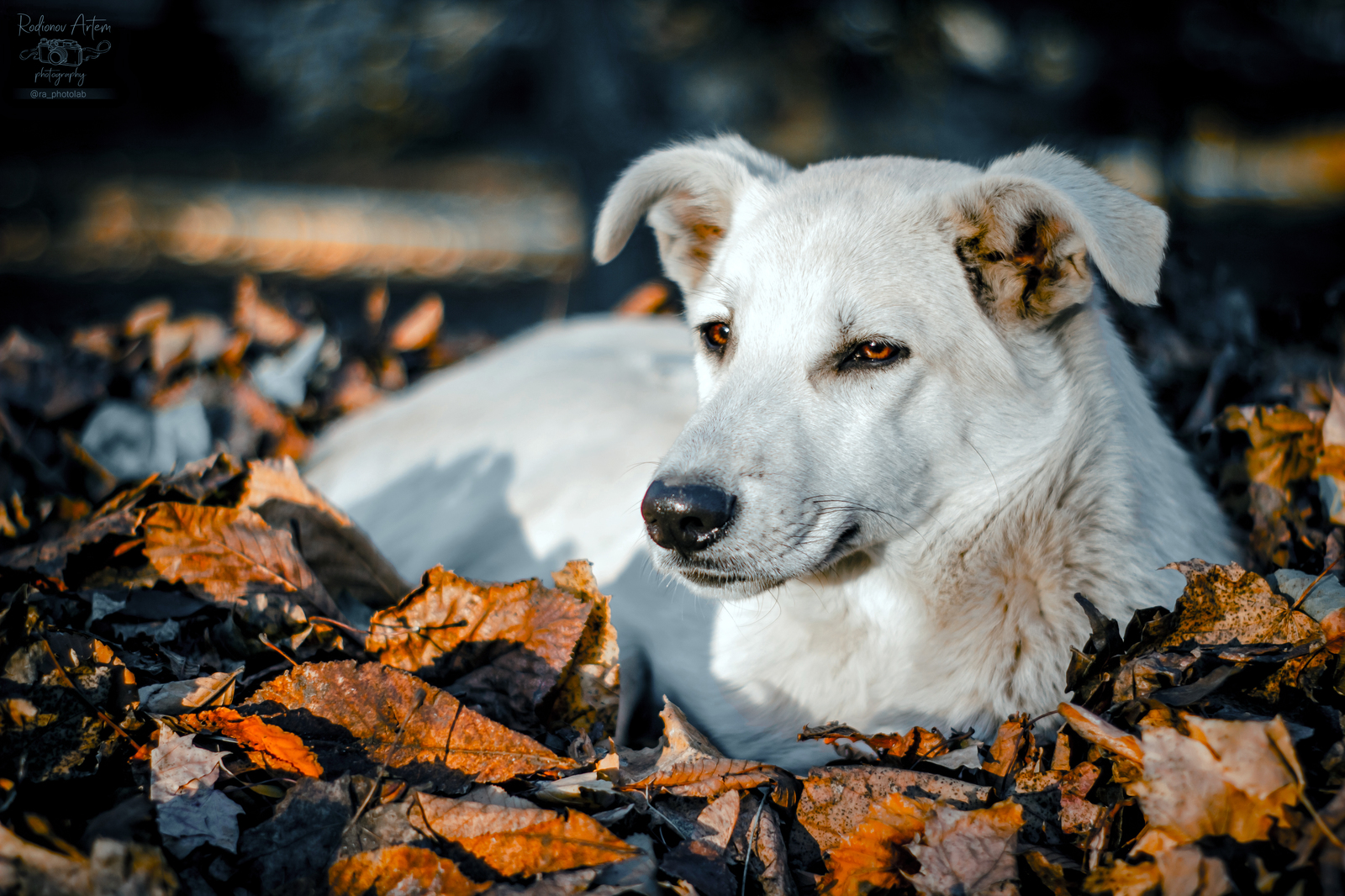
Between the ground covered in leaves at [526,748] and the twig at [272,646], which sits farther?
the twig at [272,646]

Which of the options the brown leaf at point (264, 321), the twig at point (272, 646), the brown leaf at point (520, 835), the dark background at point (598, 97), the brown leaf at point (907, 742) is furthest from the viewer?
the dark background at point (598, 97)

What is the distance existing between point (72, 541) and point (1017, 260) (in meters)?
2.11

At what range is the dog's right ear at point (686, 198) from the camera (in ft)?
7.68

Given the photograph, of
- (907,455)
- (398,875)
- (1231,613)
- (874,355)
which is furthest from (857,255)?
(398,875)

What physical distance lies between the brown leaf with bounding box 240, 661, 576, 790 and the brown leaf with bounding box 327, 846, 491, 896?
0.19 meters

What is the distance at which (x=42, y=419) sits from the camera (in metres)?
2.93

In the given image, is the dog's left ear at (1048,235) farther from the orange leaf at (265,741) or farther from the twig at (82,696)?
the twig at (82,696)

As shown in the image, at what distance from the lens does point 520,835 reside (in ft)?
4.51

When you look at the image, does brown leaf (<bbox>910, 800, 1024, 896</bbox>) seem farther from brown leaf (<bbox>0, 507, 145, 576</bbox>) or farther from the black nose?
brown leaf (<bbox>0, 507, 145, 576</bbox>)

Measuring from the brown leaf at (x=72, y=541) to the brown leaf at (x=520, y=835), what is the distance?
3.27ft

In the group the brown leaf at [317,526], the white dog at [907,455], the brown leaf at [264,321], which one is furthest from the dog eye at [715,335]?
the brown leaf at [264,321]

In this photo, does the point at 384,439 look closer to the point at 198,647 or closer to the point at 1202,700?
the point at 198,647

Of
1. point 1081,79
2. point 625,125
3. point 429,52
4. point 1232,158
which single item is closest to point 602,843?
point 625,125

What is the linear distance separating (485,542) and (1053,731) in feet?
5.72
